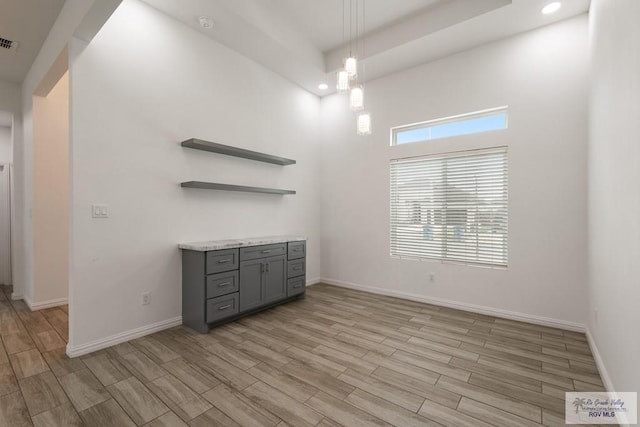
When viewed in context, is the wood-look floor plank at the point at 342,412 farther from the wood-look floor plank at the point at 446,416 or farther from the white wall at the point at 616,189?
the white wall at the point at 616,189

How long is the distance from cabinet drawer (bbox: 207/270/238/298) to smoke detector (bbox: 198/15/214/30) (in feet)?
9.13

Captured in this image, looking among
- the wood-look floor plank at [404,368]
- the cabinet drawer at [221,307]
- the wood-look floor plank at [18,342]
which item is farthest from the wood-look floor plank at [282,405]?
the wood-look floor plank at [18,342]

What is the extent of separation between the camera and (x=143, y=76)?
2.93 m

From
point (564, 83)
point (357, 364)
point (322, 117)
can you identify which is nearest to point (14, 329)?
point (357, 364)

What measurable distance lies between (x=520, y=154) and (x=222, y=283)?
366cm

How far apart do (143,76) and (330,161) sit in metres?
2.94

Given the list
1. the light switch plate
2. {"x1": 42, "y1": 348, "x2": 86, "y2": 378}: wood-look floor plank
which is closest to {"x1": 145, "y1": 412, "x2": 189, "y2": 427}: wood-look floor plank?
{"x1": 42, "y1": 348, "x2": 86, "y2": 378}: wood-look floor plank

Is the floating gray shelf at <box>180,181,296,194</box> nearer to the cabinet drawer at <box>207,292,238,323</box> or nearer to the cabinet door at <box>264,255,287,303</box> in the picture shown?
the cabinet door at <box>264,255,287,303</box>

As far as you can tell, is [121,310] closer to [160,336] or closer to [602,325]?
[160,336]

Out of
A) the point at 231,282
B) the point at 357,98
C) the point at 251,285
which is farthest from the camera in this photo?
the point at 251,285

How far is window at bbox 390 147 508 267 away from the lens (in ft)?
11.5

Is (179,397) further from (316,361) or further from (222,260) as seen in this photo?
(222,260)

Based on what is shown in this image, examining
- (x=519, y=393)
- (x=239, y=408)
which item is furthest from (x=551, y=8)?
(x=239, y=408)

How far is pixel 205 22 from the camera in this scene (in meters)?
3.20
